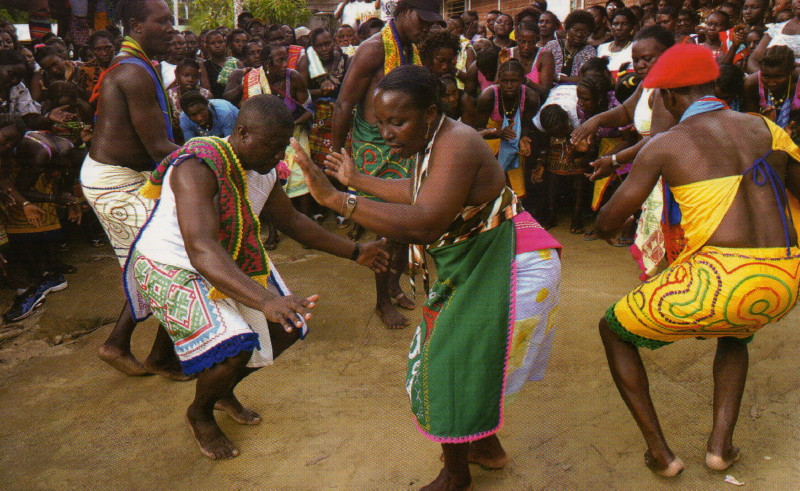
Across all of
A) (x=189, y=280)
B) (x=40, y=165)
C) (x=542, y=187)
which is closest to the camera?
(x=189, y=280)

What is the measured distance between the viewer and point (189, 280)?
2.66 m

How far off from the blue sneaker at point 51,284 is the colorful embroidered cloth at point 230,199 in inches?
93.6

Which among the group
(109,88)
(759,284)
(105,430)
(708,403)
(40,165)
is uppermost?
(109,88)

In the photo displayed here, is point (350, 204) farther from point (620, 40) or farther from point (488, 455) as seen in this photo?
point (620, 40)

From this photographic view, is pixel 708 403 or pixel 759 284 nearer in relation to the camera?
pixel 759 284

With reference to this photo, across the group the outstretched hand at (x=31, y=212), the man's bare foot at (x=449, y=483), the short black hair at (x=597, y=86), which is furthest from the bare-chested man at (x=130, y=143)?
the short black hair at (x=597, y=86)

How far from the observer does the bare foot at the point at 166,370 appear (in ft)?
11.3

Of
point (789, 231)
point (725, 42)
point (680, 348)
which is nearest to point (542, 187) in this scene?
point (725, 42)

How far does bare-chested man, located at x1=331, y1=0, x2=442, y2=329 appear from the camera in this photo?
4.03 meters

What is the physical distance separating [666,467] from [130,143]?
296 centimetres

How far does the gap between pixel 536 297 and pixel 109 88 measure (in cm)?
240

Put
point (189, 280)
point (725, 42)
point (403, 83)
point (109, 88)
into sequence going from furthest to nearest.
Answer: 1. point (725, 42)
2. point (109, 88)
3. point (189, 280)
4. point (403, 83)

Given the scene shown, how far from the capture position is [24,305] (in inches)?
175

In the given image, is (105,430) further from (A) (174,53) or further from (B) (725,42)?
(B) (725,42)
